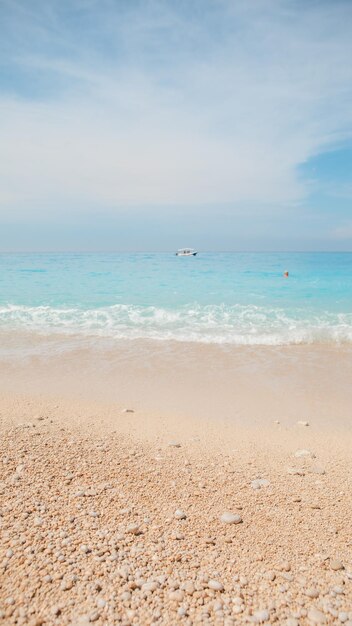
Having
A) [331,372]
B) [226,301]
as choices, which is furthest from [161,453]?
[226,301]

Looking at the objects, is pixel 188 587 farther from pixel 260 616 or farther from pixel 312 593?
pixel 312 593

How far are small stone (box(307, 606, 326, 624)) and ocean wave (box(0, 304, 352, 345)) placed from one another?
27.5 ft

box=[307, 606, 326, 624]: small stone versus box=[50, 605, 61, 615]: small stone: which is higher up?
box=[50, 605, 61, 615]: small stone

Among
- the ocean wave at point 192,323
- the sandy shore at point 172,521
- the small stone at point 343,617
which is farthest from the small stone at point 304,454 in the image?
the ocean wave at point 192,323

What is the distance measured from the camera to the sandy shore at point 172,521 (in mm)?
2213

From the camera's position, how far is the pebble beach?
220 centimetres

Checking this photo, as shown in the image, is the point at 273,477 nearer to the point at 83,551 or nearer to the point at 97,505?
the point at 97,505

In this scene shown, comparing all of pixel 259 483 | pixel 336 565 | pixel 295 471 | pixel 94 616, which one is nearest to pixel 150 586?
pixel 94 616

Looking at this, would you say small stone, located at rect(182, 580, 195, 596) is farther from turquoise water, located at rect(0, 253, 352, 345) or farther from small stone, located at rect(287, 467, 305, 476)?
turquoise water, located at rect(0, 253, 352, 345)

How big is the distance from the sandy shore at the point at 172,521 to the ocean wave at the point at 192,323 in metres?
5.77

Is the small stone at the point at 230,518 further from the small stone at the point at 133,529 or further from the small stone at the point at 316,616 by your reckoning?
the small stone at the point at 316,616

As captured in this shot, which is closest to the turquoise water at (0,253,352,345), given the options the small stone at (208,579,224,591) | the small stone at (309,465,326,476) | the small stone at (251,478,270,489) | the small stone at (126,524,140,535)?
the small stone at (309,465,326,476)

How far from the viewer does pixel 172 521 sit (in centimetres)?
297

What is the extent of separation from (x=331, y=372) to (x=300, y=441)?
3551 mm
